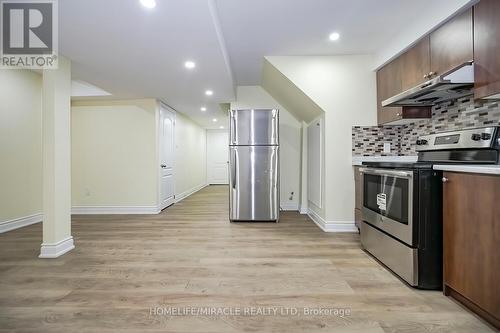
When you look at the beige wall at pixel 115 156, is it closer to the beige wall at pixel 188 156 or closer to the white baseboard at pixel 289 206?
the beige wall at pixel 188 156

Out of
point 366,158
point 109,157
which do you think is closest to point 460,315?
point 366,158

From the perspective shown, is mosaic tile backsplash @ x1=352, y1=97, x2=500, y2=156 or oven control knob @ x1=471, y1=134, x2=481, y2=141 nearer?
oven control knob @ x1=471, y1=134, x2=481, y2=141

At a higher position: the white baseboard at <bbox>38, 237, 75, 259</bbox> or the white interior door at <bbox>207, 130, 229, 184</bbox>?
the white interior door at <bbox>207, 130, 229, 184</bbox>

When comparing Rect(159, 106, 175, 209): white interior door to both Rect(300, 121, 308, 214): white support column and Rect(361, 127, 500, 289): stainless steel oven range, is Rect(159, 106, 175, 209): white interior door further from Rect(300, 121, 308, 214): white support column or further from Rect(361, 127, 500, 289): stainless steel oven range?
Rect(361, 127, 500, 289): stainless steel oven range

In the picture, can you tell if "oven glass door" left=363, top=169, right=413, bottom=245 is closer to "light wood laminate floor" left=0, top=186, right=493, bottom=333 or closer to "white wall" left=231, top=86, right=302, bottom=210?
"light wood laminate floor" left=0, top=186, right=493, bottom=333

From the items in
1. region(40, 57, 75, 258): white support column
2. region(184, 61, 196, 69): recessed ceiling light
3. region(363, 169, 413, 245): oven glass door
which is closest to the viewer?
region(363, 169, 413, 245): oven glass door

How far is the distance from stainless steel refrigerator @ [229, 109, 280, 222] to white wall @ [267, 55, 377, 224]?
29.8 inches

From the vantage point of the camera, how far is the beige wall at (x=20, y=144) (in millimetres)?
3318

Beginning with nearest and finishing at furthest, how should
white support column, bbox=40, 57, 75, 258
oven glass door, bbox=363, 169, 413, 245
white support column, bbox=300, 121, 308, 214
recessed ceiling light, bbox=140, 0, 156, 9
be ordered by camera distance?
recessed ceiling light, bbox=140, 0, 156, 9 < oven glass door, bbox=363, 169, 413, 245 < white support column, bbox=40, 57, 75, 258 < white support column, bbox=300, 121, 308, 214

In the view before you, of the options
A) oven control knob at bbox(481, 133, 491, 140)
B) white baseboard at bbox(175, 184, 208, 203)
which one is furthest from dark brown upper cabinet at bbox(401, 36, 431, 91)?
white baseboard at bbox(175, 184, 208, 203)

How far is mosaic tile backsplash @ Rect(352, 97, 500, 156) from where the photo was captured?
1987mm

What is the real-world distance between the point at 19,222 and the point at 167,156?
8.00ft

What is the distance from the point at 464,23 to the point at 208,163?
840cm

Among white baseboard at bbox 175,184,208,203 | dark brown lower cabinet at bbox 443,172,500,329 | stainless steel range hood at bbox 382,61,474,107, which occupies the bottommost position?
white baseboard at bbox 175,184,208,203
